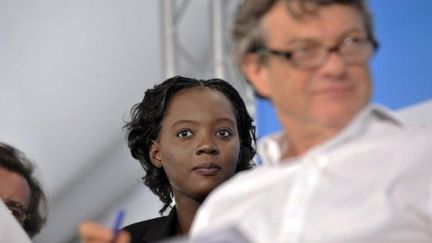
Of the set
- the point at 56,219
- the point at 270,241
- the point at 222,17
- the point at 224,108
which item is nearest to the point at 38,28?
the point at 222,17

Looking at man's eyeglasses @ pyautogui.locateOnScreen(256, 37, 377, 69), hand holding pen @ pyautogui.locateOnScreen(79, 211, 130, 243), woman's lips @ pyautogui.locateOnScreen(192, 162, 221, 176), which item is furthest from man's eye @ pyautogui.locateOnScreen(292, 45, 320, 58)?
woman's lips @ pyautogui.locateOnScreen(192, 162, 221, 176)

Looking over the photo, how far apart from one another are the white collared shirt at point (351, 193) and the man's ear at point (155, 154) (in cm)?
88

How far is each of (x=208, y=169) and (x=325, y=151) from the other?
0.74 meters

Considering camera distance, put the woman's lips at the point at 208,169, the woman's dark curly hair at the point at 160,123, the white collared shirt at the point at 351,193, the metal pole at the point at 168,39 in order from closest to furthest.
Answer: the white collared shirt at the point at 351,193 → the woman's lips at the point at 208,169 → the woman's dark curly hair at the point at 160,123 → the metal pole at the point at 168,39

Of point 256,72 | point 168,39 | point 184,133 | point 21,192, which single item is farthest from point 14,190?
point 168,39

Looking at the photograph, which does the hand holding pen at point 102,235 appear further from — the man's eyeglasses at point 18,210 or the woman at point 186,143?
the man's eyeglasses at point 18,210

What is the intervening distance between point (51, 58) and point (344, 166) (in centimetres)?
269

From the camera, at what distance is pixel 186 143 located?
79.0 inches

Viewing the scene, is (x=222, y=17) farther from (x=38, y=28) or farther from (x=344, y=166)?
(x=344, y=166)

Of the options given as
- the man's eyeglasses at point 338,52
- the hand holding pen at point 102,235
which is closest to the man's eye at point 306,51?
the man's eyeglasses at point 338,52

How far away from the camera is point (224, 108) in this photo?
2.05 meters

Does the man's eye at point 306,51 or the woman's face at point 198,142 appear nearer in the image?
the man's eye at point 306,51

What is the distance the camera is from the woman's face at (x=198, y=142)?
77.2 inches

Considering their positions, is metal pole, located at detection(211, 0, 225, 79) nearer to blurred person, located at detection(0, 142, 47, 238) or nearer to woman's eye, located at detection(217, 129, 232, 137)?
blurred person, located at detection(0, 142, 47, 238)
